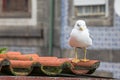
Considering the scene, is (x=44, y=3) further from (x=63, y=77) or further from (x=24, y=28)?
(x=63, y=77)

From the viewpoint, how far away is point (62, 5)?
1388cm

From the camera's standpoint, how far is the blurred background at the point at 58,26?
13.3 metres

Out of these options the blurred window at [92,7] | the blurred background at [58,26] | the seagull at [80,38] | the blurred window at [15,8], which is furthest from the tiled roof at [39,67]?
the blurred window at [15,8]

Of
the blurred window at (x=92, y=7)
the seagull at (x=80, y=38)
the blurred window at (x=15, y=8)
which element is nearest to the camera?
the seagull at (x=80, y=38)

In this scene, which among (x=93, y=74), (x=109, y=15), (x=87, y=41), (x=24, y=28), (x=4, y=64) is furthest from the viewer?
(x=24, y=28)

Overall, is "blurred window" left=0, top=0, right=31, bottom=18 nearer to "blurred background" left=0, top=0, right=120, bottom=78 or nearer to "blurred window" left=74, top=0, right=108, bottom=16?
"blurred background" left=0, top=0, right=120, bottom=78

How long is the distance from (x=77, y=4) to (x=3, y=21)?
1.99 metres

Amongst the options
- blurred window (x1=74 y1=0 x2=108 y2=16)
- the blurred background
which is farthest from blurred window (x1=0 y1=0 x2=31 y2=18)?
blurred window (x1=74 y1=0 x2=108 y2=16)

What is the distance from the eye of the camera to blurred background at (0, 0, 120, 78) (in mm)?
13273

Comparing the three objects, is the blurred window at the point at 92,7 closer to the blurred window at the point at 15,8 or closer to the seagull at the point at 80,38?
the blurred window at the point at 15,8

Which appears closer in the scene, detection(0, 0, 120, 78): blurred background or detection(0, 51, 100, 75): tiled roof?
detection(0, 51, 100, 75): tiled roof

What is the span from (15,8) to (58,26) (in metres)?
1.36

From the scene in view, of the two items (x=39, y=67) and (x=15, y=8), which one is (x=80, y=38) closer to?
(x=39, y=67)

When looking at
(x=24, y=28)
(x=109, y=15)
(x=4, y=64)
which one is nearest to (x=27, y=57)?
(x=4, y=64)
